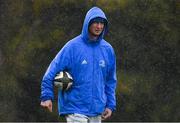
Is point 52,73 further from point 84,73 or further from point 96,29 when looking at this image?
point 96,29

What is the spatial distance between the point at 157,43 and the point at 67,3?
176 cm

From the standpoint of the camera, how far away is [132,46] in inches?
491

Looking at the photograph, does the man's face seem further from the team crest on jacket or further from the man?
the team crest on jacket

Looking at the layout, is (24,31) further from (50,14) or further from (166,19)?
(166,19)

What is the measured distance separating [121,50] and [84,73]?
16.2 feet

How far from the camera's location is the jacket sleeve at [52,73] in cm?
739

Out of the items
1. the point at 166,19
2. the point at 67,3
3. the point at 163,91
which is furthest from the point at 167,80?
the point at 67,3

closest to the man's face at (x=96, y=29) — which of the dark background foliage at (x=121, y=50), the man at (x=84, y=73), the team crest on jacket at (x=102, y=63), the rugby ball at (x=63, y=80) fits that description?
the man at (x=84, y=73)

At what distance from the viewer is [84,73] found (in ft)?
24.8

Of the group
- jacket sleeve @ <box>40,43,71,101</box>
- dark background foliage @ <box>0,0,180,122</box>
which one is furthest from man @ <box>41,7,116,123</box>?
dark background foliage @ <box>0,0,180,122</box>

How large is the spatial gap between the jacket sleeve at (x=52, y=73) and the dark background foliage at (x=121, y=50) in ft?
16.1


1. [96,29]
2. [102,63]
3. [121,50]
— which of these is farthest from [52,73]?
[121,50]

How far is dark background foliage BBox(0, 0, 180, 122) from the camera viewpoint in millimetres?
12398

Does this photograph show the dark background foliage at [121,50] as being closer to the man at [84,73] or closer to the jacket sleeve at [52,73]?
the man at [84,73]
